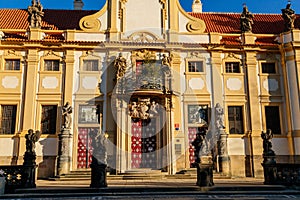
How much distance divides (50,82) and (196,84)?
9.48 meters

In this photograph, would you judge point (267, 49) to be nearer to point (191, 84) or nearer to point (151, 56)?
point (191, 84)

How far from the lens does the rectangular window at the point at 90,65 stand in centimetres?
1991

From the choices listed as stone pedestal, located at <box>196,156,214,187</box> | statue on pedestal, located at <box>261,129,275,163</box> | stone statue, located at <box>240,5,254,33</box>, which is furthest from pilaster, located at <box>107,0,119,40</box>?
statue on pedestal, located at <box>261,129,275,163</box>

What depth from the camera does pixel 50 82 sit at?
19.6 meters

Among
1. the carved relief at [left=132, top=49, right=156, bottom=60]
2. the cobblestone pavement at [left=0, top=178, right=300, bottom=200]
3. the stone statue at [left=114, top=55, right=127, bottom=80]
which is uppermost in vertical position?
the carved relief at [left=132, top=49, right=156, bottom=60]

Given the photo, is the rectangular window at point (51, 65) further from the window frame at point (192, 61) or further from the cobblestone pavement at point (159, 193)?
the cobblestone pavement at point (159, 193)

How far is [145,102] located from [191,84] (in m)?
3.34

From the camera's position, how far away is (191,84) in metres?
19.9

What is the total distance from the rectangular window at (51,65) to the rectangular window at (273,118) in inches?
555

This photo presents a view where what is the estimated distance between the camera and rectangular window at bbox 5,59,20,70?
19594 millimetres

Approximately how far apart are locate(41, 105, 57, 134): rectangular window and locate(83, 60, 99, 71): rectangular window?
10.5 feet

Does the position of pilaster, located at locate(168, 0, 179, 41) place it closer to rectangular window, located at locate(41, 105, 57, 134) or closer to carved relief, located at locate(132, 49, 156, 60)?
carved relief, located at locate(132, 49, 156, 60)

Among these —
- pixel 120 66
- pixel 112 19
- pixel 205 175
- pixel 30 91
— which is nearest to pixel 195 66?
pixel 120 66

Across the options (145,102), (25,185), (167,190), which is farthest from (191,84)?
(25,185)
